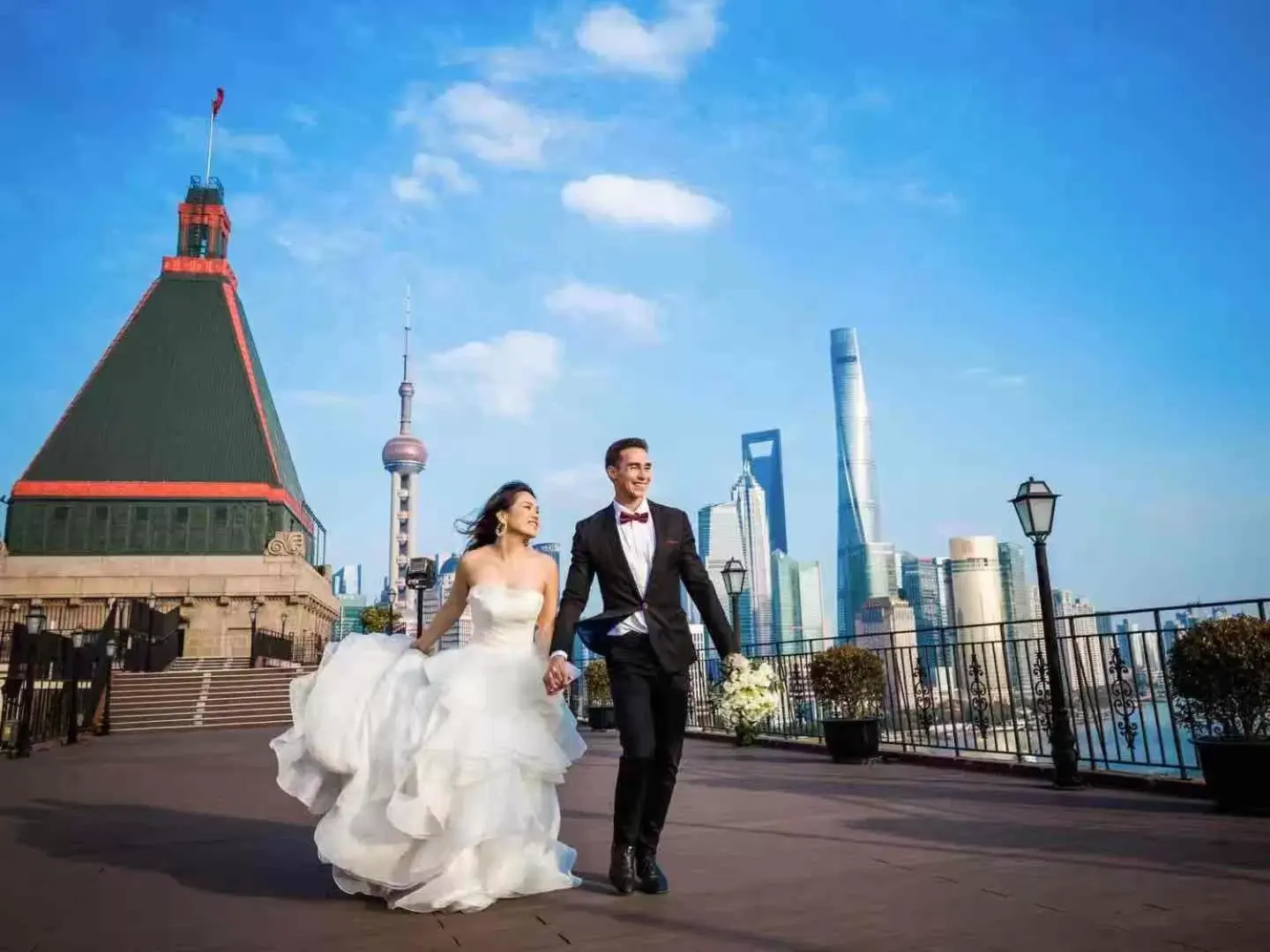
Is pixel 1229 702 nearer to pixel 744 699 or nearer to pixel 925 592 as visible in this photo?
pixel 744 699

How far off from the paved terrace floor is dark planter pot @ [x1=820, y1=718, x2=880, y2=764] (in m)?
2.20

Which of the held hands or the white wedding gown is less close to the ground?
the held hands

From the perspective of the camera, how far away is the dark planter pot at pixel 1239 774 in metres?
5.97

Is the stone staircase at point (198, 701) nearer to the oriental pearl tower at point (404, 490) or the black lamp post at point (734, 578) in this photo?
the black lamp post at point (734, 578)

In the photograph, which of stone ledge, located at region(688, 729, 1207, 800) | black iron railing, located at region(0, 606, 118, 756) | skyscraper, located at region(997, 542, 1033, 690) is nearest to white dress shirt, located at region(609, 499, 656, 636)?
stone ledge, located at region(688, 729, 1207, 800)

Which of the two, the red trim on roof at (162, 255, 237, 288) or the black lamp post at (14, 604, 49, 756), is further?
the red trim on roof at (162, 255, 237, 288)

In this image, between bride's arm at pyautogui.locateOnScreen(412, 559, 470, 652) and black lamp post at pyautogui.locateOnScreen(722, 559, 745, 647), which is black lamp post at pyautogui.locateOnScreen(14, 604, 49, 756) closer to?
black lamp post at pyautogui.locateOnScreen(722, 559, 745, 647)

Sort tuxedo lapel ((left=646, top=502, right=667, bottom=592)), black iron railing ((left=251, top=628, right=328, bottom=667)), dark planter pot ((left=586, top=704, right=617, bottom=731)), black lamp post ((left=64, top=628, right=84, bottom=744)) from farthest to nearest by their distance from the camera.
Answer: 1. black iron railing ((left=251, top=628, right=328, bottom=667))
2. dark planter pot ((left=586, top=704, right=617, bottom=731))
3. black lamp post ((left=64, top=628, right=84, bottom=744))
4. tuxedo lapel ((left=646, top=502, right=667, bottom=592))

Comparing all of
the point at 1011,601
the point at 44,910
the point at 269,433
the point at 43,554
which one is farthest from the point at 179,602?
the point at 44,910

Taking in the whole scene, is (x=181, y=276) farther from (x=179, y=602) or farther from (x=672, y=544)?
(x=672, y=544)

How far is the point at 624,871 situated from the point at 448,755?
958 mm

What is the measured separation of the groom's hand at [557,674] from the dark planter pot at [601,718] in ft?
47.5

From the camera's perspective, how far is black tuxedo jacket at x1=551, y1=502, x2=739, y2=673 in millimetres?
4297

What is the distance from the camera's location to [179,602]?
45.5m
